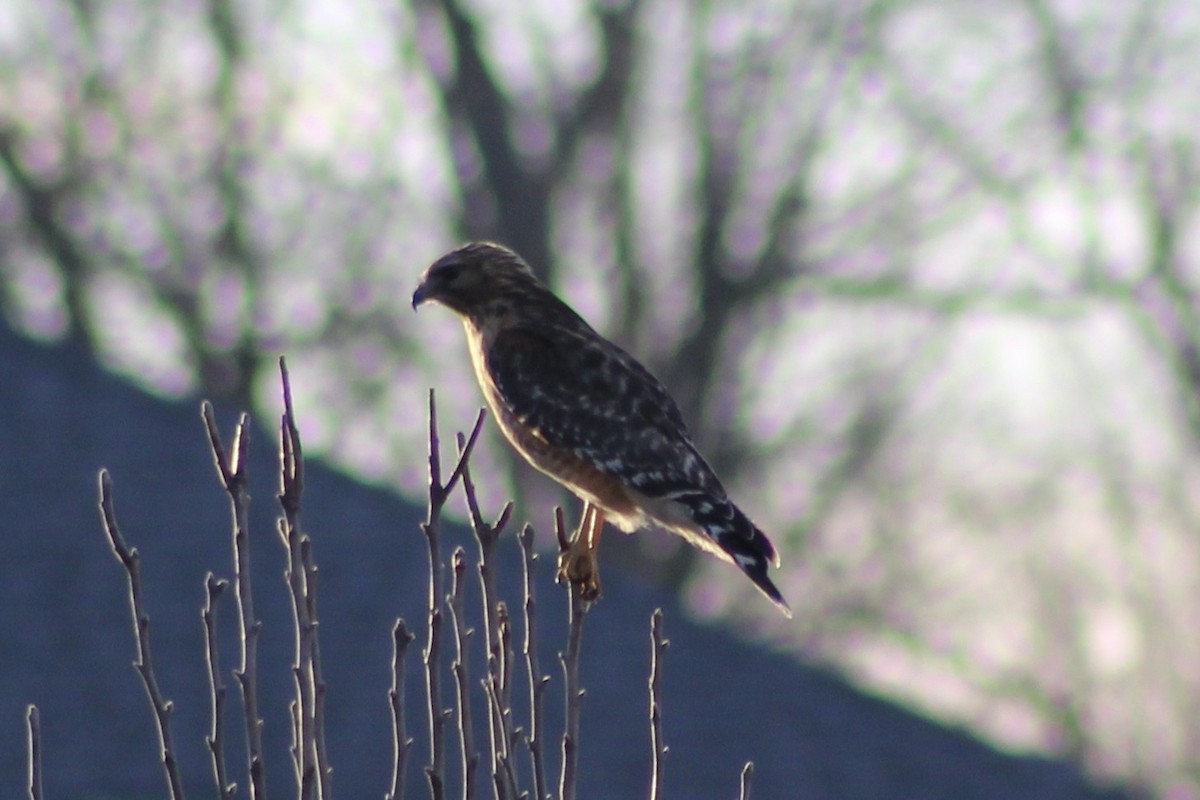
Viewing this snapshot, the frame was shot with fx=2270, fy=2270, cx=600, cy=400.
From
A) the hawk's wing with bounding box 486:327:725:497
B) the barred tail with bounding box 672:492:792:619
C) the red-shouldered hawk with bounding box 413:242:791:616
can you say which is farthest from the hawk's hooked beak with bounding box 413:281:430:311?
the barred tail with bounding box 672:492:792:619

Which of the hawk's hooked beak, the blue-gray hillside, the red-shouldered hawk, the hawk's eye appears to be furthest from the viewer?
the blue-gray hillside

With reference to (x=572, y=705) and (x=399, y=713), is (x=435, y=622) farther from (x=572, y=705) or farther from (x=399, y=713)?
(x=572, y=705)

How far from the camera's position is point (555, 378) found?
6.88 m

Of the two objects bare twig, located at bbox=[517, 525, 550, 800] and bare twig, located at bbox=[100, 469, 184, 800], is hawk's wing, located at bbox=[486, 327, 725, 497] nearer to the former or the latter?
bare twig, located at bbox=[517, 525, 550, 800]

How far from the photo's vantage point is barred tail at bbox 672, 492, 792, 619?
5883 mm

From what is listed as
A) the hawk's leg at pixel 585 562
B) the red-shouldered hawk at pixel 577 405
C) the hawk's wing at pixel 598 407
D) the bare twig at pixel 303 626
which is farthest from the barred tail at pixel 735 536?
the bare twig at pixel 303 626

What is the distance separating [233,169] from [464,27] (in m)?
4.26

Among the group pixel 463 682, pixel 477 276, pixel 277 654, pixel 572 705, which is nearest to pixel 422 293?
pixel 477 276

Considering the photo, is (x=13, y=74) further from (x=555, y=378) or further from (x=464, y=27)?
(x=555, y=378)

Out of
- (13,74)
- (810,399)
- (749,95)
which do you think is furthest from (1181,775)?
(13,74)

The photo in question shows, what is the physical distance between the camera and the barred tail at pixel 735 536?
588cm

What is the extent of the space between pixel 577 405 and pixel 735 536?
0.97 m

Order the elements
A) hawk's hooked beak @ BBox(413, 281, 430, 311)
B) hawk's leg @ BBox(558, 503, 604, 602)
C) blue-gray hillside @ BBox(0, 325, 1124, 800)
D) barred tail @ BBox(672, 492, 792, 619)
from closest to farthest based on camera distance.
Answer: hawk's leg @ BBox(558, 503, 604, 602)
barred tail @ BBox(672, 492, 792, 619)
hawk's hooked beak @ BBox(413, 281, 430, 311)
blue-gray hillside @ BBox(0, 325, 1124, 800)

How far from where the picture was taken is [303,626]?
3.82 m
